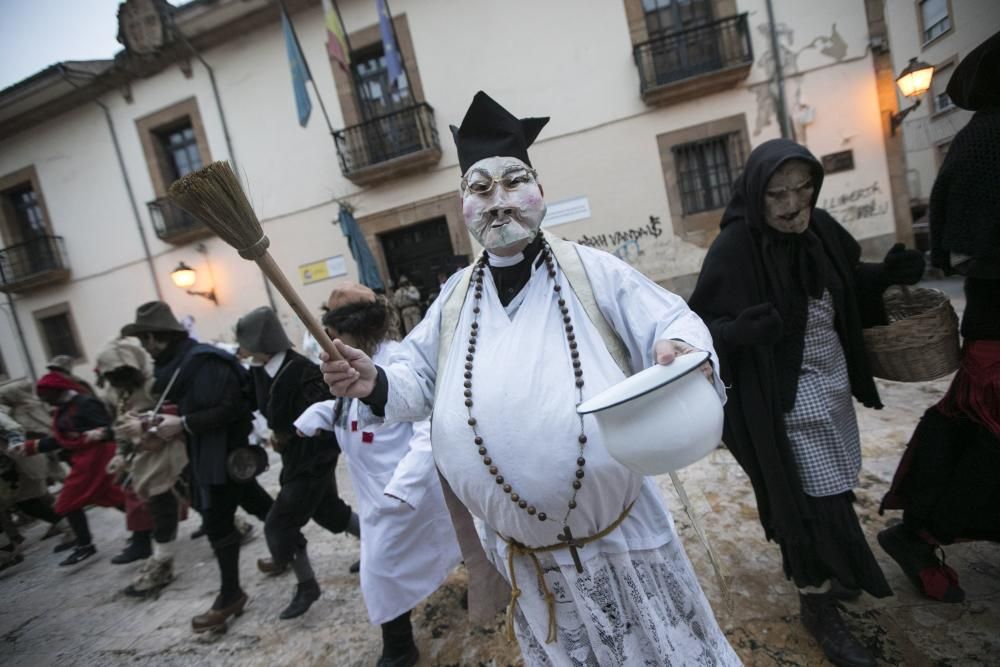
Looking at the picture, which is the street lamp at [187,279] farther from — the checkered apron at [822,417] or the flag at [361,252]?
the checkered apron at [822,417]

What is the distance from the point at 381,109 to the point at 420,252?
2.82 metres

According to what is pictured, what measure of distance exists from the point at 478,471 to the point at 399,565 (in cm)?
118

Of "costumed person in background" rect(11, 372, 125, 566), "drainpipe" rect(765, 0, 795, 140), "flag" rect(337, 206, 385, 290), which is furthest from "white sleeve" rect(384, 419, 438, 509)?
"drainpipe" rect(765, 0, 795, 140)

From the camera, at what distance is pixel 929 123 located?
6.88 ft

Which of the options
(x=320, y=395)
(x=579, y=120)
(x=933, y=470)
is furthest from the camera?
(x=579, y=120)

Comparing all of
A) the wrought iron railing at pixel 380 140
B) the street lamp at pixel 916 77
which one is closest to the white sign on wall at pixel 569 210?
the wrought iron railing at pixel 380 140

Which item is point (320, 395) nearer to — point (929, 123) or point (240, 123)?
point (929, 123)

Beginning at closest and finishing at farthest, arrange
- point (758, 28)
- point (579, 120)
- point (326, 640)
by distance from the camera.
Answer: point (326, 640) → point (758, 28) → point (579, 120)

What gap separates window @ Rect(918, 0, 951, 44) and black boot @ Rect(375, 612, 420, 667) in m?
3.21

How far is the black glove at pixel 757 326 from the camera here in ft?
4.85

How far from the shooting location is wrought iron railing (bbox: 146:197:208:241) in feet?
32.1

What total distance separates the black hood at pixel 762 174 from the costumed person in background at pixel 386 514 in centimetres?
152

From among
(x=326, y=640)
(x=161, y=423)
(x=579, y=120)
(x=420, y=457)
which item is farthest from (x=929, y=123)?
(x=579, y=120)

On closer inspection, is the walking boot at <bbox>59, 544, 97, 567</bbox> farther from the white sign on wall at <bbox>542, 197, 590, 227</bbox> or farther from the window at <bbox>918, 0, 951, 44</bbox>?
the white sign on wall at <bbox>542, 197, 590, 227</bbox>
